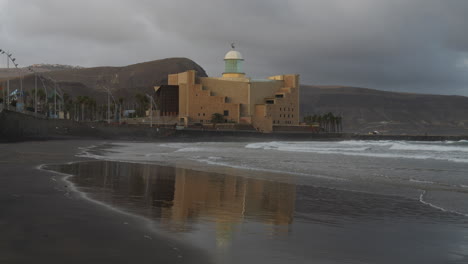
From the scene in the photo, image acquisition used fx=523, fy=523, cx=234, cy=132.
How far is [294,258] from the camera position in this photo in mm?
7402

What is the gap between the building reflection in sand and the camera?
1023cm

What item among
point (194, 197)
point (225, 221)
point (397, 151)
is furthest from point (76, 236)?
point (397, 151)

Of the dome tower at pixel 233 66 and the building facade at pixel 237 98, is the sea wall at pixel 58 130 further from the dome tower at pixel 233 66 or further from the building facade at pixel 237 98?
the dome tower at pixel 233 66

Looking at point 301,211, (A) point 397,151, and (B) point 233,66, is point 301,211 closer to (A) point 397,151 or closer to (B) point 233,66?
(A) point 397,151

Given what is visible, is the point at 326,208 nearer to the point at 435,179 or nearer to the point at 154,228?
the point at 154,228

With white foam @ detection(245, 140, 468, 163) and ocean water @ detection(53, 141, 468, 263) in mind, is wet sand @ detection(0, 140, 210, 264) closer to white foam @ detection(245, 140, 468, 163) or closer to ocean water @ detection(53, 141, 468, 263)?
ocean water @ detection(53, 141, 468, 263)

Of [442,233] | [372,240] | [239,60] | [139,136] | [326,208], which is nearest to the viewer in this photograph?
[372,240]

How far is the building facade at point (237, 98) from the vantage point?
103 metres

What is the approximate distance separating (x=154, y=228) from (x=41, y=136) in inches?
2321

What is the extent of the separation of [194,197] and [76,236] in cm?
581

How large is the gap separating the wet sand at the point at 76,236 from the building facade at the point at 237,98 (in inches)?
3555

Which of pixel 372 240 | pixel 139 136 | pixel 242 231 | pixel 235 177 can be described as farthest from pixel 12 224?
pixel 139 136

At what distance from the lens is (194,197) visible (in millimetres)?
13828

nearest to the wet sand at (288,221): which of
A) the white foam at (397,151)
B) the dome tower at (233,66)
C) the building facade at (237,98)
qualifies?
the white foam at (397,151)
